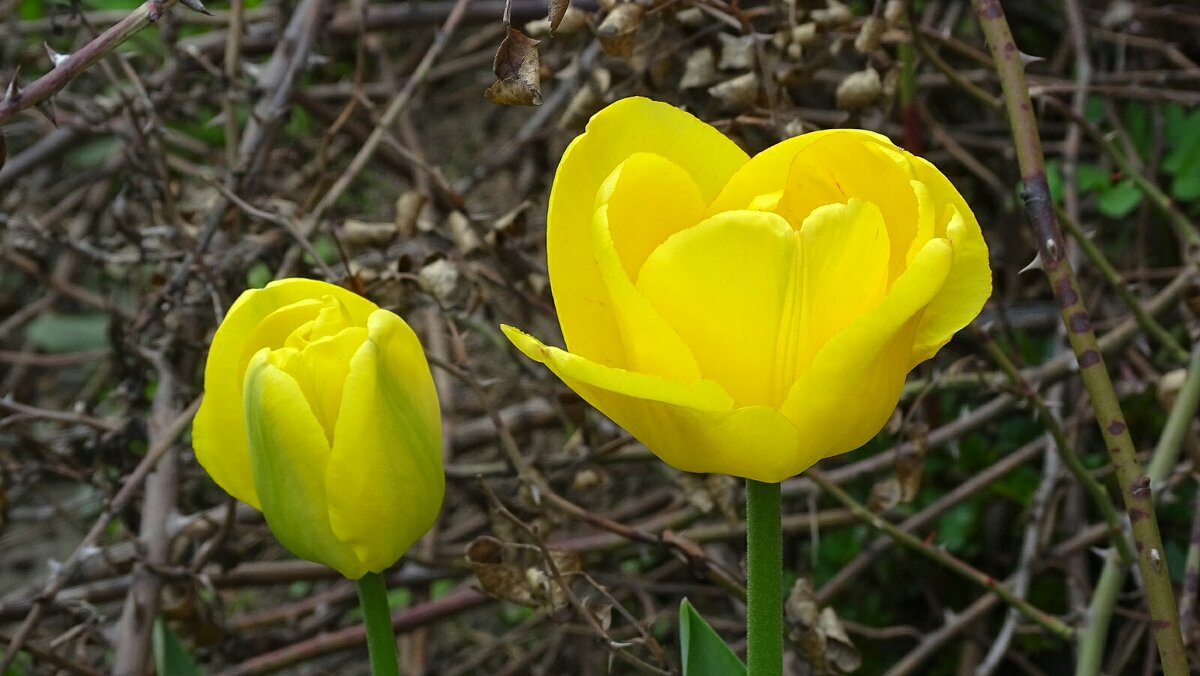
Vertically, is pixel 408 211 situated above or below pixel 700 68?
below

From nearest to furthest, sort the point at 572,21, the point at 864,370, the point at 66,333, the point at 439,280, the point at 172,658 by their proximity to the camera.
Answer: the point at 864,370
the point at 172,658
the point at 439,280
the point at 572,21
the point at 66,333

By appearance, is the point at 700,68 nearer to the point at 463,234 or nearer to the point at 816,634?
the point at 463,234

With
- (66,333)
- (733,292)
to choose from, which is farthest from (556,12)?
(66,333)

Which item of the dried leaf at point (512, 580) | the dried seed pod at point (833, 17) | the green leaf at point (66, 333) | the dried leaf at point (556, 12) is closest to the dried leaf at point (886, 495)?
the dried leaf at point (512, 580)

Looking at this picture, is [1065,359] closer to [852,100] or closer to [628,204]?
[852,100]

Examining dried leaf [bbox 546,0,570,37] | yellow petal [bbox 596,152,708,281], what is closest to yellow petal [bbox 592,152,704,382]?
yellow petal [bbox 596,152,708,281]

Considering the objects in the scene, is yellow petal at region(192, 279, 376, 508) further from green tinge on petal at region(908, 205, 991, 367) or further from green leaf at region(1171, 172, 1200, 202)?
green leaf at region(1171, 172, 1200, 202)

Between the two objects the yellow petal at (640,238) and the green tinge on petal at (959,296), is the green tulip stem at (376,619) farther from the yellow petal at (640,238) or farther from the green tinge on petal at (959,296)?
the green tinge on petal at (959,296)
